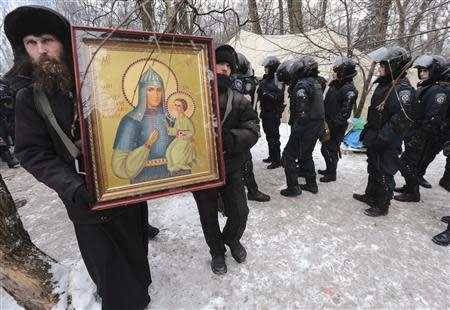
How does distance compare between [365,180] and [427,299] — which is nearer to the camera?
[427,299]

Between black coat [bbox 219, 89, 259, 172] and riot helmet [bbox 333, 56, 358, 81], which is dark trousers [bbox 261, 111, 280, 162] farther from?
black coat [bbox 219, 89, 259, 172]

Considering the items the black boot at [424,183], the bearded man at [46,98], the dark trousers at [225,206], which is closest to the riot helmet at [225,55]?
the dark trousers at [225,206]

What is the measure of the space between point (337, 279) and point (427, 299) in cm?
73

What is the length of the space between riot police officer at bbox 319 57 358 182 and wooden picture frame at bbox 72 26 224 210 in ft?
11.4

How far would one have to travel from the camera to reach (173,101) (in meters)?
1.67

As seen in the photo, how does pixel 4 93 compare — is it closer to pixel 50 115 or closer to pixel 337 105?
pixel 50 115

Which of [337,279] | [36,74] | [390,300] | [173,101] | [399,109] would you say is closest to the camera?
[36,74]

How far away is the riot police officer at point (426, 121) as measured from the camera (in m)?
3.96

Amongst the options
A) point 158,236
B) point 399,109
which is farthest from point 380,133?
point 158,236

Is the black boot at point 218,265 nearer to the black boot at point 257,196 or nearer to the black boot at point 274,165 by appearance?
the black boot at point 257,196

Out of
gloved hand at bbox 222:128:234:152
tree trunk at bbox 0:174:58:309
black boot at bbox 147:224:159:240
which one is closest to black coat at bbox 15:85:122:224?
tree trunk at bbox 0:174:58:309

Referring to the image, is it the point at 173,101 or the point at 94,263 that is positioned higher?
the point at 173,101

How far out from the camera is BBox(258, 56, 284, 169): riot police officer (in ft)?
17.1

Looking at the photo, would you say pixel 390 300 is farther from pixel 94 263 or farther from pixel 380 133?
pixel 94 263
